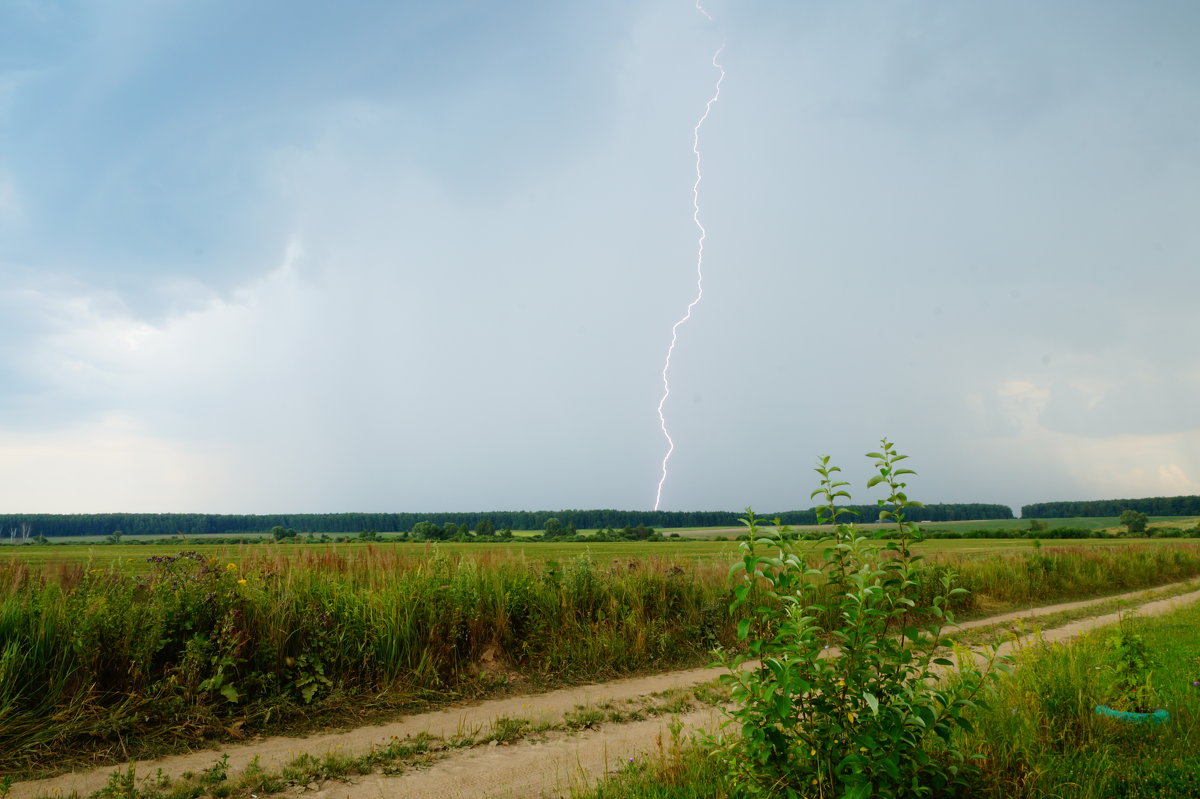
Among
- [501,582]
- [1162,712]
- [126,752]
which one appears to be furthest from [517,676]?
[1162,712]

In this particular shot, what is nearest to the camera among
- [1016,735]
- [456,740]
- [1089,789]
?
[1089,789]

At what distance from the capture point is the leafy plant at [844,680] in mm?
3434

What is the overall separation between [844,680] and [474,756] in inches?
149

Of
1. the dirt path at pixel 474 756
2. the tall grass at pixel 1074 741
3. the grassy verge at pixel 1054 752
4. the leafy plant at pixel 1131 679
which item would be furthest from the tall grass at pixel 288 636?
the leafy plant at pixel 1131 679

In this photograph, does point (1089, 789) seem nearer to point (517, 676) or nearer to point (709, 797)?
point (709, 797)

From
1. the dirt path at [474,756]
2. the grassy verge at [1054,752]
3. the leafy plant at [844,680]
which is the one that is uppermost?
the leafy plant at [844,680]

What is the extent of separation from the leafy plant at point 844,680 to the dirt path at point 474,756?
5.67 feet

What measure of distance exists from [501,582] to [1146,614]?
15.9 metres

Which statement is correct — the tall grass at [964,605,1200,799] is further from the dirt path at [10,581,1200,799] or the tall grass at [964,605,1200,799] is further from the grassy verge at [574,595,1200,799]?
the dirt path at [10,581,1200,799]

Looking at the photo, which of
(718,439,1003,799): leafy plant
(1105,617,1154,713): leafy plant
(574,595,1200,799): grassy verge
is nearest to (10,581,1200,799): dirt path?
(574,595,1200,799): grassy verge

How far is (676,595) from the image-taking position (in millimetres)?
11828

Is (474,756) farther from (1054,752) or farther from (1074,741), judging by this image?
(1074,741)

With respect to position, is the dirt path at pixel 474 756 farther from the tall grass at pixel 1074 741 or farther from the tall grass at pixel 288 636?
the tall grass at pixel 1074 741

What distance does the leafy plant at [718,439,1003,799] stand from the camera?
135 inches
